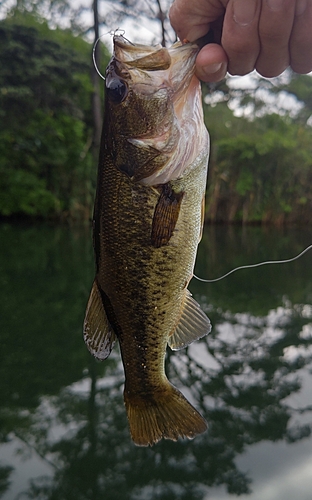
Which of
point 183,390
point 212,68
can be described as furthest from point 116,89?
point 183,390

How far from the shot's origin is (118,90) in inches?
53.6

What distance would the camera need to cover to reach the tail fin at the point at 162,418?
1372 mm

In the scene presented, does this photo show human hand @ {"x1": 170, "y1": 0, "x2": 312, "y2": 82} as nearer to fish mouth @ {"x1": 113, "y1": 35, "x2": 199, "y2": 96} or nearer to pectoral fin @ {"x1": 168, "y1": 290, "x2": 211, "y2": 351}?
fish mouth @ {"x1": 113, "y1": 35, "x2": 199, "y2": 96}

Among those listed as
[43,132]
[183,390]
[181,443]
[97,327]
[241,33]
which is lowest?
[181,443]

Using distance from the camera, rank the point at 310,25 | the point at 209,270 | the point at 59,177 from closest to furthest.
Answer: the point at 310,25 → the point at 209,270 → the point at 59,177

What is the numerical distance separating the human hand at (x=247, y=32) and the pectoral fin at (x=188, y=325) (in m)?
0.79

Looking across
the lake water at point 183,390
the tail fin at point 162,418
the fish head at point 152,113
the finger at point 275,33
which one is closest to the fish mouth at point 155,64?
the fish head at point 152,113

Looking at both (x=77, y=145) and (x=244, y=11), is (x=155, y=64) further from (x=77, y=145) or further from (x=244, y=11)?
(x=77, y=145)

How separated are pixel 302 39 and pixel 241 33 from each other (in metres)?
0.21

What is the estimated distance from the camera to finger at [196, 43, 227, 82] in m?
1.27

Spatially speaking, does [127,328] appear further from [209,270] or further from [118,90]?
[209,270]

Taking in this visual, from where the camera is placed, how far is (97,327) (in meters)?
1.41

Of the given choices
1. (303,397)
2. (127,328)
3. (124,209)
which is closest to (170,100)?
(124,209)

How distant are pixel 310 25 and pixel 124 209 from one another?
82 centimetres
